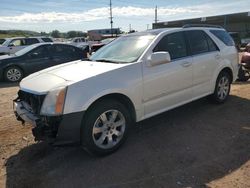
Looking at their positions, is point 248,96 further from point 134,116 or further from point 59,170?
point 59,170

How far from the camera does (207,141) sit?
446cm

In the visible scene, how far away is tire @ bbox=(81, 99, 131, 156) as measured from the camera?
3.81m

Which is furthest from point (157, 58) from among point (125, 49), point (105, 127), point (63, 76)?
point (63, 76)

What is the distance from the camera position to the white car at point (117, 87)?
3662 mm

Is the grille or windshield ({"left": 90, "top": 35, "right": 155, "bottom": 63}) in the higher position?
windshield ({"left": 90, "top": 35, "right": 155, "bottom": 63})

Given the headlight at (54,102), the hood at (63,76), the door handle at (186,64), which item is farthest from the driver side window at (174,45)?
the headlight at (54,102)

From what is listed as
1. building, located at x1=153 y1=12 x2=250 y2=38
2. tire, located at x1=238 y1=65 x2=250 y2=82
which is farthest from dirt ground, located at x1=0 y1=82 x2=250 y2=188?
building, located at x1=153 y1=12 x2=250 y2=38

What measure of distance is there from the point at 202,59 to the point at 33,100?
129 inches

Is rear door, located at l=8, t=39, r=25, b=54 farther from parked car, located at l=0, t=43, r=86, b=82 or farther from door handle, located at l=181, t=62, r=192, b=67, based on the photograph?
door handle, located at l=181, t=62, r=192, b=67

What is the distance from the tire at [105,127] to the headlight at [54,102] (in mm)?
394

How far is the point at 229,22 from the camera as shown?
4781cm

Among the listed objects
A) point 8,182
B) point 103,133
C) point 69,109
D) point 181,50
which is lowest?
point 8,182

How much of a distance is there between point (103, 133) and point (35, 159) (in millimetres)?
1086

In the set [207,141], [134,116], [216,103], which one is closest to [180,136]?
[207,141]
